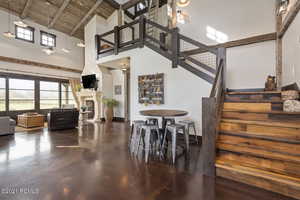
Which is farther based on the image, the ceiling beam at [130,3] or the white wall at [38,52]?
the ceiling beam at [130,3]

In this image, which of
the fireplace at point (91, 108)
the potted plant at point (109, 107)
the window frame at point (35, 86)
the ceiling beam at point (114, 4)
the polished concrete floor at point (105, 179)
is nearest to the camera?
the polished concrete floor at point (105, 179)

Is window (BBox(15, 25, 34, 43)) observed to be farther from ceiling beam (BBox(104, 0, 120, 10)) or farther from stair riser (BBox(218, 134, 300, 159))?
stair riser (BBox(218, 134, 300, 159))

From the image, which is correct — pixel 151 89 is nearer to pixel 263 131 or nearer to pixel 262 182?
pixel 263 131

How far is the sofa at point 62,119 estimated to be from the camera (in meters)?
5.50

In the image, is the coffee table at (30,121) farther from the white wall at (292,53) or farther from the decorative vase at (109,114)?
the white wall at (292,53)

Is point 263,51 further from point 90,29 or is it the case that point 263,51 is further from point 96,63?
point 90,29

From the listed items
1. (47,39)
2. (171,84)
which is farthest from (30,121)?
(171,84)

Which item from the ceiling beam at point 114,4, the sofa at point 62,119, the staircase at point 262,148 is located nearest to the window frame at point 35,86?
the sofa at point 62,119

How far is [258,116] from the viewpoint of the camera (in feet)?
8.55

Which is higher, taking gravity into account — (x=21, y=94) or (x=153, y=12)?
(x=153, y=12)

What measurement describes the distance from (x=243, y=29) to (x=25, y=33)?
994 centimetres

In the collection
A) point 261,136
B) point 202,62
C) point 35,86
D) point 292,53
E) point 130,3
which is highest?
point 130,3

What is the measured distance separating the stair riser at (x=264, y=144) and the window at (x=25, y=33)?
9.87 m

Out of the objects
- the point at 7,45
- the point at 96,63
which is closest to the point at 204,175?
the point at 96,63
